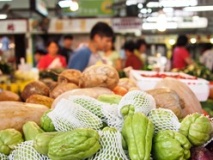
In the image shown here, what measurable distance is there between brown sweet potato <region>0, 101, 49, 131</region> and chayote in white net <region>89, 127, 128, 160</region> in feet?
1.86

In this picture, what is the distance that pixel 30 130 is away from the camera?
1849mm

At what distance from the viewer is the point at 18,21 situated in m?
13.4

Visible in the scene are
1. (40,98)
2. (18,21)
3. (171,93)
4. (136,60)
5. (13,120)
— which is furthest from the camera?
(18,21)

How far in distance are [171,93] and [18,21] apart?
11737 millimetres

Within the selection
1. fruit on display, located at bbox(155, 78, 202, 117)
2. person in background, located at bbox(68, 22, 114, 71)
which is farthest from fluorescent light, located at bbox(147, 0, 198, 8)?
fruit on display, located at bbox(155, 78, 202, 117)

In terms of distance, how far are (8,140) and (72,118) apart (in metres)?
0.30

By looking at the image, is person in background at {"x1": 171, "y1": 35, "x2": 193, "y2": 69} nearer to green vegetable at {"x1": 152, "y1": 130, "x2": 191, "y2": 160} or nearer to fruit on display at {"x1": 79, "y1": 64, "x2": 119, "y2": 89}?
fruit on display at {"x1": 79, "y1": 64, "x2": 119, "y2": 89}

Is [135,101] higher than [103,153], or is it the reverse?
[135,101]

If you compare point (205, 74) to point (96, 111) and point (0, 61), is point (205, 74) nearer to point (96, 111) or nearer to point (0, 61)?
point (0, 61)

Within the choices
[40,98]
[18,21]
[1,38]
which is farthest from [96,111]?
[1,38]

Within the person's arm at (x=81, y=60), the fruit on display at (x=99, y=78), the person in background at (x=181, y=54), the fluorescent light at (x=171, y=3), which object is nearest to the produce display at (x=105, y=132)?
the fruit on display at (x=99, y=78)

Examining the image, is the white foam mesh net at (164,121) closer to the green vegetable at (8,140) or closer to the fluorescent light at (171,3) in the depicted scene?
the green vegetable at (8,140)

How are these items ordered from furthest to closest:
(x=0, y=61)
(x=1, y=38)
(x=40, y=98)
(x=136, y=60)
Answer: (x=1, y=38)
(x=136, y=60)
(x=0, y=61)
(x=40, y=98)

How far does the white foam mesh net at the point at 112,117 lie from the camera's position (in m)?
1.82
